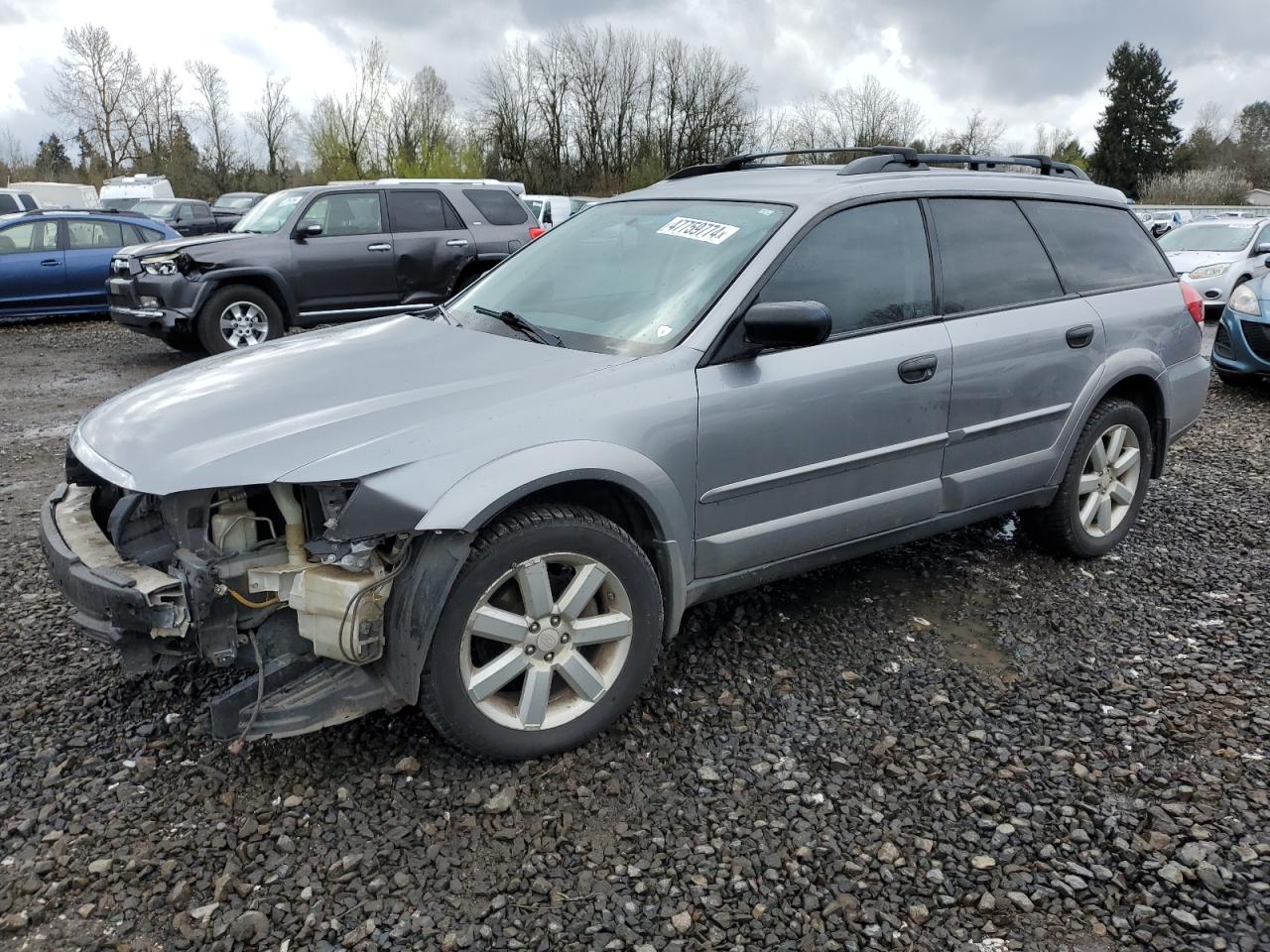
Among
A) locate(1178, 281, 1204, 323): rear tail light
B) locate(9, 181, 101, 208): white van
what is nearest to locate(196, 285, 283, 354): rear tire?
locate(1178, 281, 1204, 323): rear tail light

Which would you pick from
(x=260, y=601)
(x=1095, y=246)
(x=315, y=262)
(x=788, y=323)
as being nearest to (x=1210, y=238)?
(x=1095, y=246)

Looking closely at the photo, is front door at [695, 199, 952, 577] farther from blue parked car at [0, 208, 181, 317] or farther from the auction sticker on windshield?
blue parked car at [0, 208, 181, 317]

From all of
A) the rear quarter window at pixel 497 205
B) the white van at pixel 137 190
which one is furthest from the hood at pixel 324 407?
the white van at pixel 137 190

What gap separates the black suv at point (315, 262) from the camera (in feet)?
31.3

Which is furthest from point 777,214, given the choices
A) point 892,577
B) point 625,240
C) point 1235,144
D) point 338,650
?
point 1235,144

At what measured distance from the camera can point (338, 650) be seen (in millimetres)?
2645

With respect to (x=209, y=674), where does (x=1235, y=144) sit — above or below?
above

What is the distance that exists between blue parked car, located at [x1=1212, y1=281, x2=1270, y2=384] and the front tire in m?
7.75

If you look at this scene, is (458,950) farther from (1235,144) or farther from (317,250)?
(1235,144)

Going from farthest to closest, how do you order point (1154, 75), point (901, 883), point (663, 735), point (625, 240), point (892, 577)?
point (1154, 75) → point (892, 577) → point (625, 240) → point (663, 735) → point (901, 883)

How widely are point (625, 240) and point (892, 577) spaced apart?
191 cm

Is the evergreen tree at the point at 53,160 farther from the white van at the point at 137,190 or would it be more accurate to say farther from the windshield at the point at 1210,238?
the windshield at the point at 1210,238

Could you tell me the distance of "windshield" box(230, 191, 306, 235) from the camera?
10.2m

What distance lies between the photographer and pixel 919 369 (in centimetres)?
357
